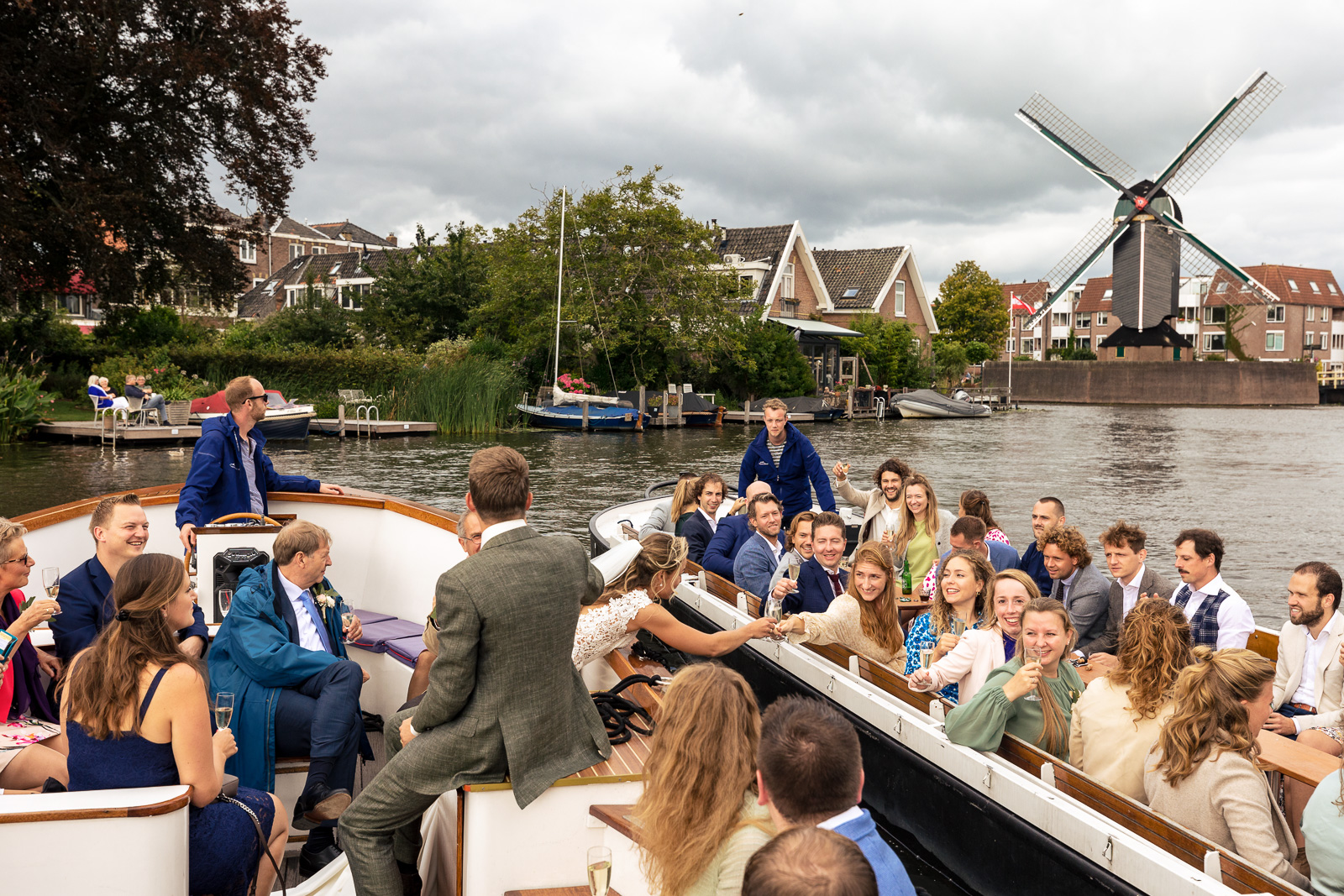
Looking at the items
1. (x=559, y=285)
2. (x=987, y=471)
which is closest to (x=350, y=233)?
(x=559, y=285)

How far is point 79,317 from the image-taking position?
38219mm

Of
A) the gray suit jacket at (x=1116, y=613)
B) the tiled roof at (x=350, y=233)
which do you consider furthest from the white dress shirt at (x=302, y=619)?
the tiled roof at (x=350, y=233)

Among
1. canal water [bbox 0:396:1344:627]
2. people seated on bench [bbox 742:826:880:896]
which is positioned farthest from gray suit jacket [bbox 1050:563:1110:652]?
canal water [bbox 0:396:1344:627]

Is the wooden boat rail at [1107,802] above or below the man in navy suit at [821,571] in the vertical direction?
below

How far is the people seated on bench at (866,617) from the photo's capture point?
13.3 ft

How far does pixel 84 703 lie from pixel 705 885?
1535 millimetres

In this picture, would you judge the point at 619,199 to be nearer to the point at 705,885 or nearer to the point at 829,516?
the point at 829,516

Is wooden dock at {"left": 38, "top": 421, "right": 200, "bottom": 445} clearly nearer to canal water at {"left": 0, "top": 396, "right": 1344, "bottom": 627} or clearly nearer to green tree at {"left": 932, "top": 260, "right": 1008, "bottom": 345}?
canal water at {"left": 0, "top": 396, "right": 1344, "bottom": 627}

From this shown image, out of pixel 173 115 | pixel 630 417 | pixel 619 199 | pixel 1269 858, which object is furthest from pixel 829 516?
pixel 619 199

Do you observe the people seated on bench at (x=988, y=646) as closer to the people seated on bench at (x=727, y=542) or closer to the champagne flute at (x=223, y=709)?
the people seated on bench at (x=727, y=542)

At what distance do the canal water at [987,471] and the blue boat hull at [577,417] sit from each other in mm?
658

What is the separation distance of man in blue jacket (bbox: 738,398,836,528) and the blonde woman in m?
0.77

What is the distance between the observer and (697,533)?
20.7ft

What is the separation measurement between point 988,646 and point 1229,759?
1.13m
